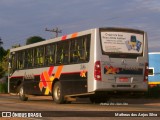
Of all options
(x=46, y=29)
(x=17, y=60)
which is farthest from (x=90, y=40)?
(x=46, y=29)

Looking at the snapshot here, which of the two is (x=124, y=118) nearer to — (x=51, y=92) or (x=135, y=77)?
(x=135, y=77)

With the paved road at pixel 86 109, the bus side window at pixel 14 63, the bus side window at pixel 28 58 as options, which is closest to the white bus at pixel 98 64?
the paved road at pixel 86 109

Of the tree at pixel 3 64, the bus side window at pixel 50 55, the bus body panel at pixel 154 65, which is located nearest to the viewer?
the bus side window at pixel 50 55

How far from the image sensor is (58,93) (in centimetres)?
2144

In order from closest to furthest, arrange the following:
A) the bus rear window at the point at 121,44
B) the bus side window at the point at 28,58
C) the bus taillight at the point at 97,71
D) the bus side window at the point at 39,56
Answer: the bus taillight at the point at 97,71
the bus rear window at the point at 121,44
the bus side window at the point at 39,56
the bus side window at the point at 28,58

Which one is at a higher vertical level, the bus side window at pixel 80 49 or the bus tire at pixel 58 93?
the bus side window at pixel 80 49

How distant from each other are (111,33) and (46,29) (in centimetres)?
4510

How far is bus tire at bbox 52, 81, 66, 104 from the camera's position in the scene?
2101 centimetres

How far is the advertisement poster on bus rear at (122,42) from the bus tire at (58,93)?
3302 millimetres

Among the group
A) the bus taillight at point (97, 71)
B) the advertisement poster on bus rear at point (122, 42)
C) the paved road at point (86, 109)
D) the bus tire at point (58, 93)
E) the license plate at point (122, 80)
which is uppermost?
the advertisement poster on bus rear at point (122, 42)

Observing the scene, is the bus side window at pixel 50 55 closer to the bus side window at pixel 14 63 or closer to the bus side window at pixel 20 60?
the bus side window at pixel 20 60

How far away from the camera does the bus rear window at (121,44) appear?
1922cm

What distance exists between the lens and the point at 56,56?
2198 centimetres

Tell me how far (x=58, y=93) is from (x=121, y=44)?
4.02m
